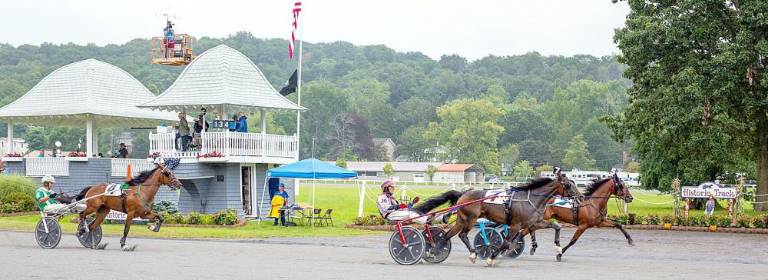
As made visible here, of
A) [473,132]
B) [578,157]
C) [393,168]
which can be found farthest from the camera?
[578,157]

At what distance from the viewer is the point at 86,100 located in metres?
39.8

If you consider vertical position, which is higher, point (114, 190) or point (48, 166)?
point (48, 166)

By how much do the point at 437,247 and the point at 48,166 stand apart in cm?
2436

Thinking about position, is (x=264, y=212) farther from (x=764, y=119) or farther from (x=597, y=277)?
(x=597, y=277)

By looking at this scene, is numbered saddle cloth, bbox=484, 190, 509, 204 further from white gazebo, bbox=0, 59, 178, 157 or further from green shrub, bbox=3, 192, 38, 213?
green shrub, bbox=3, 192, 38, 213

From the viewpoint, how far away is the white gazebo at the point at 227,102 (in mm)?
35344

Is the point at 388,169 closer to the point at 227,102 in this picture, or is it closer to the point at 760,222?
the point at 227,102

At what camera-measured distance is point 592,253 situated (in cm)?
2391

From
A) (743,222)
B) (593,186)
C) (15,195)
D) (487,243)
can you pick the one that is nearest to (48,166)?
(15,195)

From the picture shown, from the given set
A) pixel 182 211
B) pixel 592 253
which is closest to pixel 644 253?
pixel 592 253

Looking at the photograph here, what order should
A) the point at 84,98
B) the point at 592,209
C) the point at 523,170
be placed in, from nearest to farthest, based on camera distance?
the point at 592,209
the point at 84,98
the point at 523,170

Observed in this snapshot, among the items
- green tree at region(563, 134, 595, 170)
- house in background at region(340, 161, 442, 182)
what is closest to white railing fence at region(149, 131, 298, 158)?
house in background at region(340, 161, 442, 182)

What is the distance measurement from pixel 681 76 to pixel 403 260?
19.8 metres

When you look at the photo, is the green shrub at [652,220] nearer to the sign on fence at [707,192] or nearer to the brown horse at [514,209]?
the sign on fence at [707,192]
